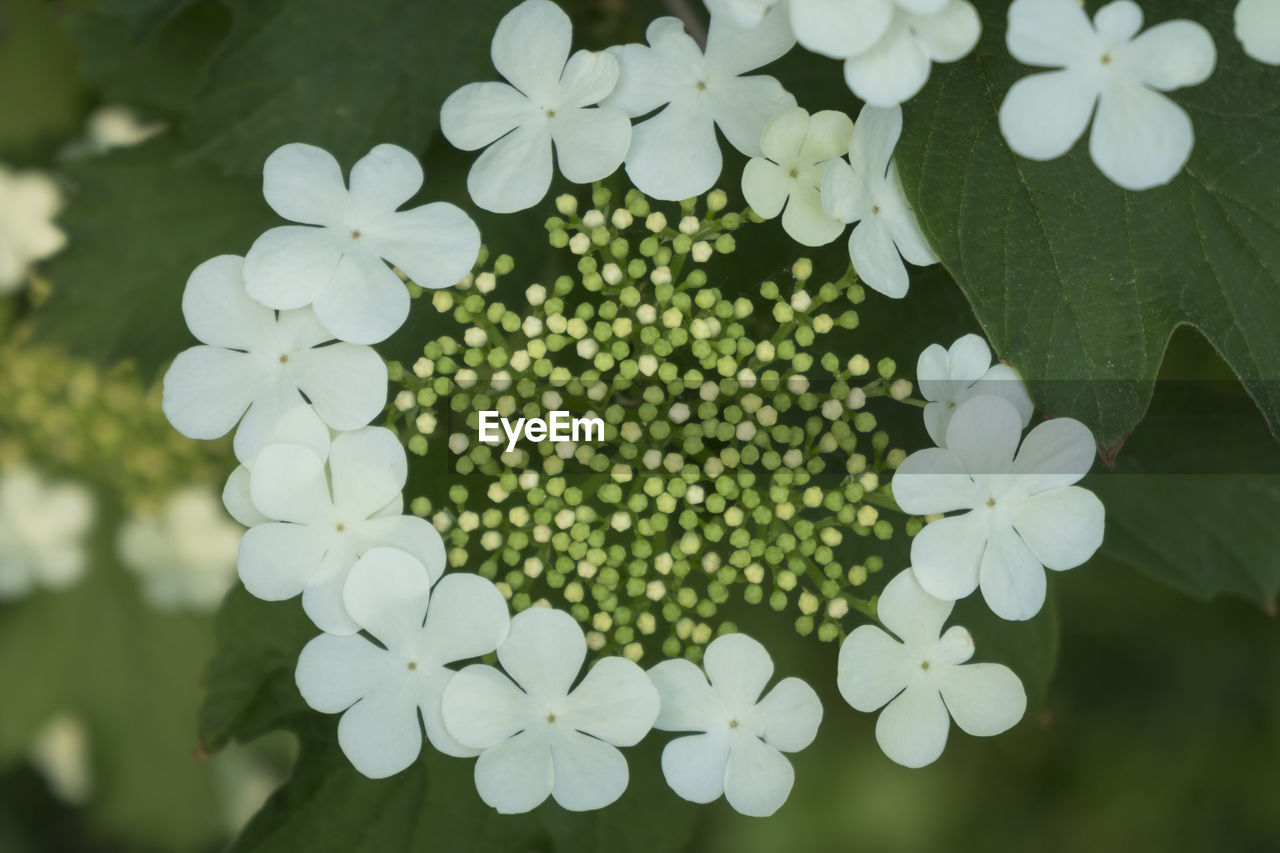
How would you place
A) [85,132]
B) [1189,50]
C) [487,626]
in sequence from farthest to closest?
[85,132] < [487,626] < [1189,50]

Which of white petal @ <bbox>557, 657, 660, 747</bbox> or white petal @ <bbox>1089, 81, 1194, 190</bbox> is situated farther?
white petal @ <bbox>557, 657, 660, 747</bbox>

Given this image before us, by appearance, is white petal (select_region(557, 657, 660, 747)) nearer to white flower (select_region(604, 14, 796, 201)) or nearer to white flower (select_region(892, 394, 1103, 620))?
white flower (select_region(892, 394, 1103, 620))

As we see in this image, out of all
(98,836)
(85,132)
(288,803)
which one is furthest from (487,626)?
(98,836)

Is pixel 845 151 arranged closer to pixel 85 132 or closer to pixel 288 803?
pixel 288 803

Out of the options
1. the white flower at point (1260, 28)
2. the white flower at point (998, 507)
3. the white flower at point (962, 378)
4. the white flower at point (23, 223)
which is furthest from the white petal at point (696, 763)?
the white flower at point (23, 223)

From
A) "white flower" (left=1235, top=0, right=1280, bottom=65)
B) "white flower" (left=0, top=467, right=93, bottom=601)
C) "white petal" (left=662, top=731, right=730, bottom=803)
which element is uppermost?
"white flower" (left=1235, top=0, right=1280, bottom=65)

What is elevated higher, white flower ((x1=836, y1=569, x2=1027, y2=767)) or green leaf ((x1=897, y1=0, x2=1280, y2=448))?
green leaf ((x1=897, y1=0, x2=1280, y2=448))

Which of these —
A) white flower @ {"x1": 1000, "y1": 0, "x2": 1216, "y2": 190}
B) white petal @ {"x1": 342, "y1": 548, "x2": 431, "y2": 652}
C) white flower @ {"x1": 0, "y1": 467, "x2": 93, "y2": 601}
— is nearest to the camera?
white flower @ {"x1": 1000, "y1": 0, "x2": 1216, "y2": 190}

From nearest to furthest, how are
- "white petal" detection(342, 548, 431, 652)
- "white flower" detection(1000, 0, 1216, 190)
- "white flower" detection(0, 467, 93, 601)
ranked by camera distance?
"white flower" detection(1000, 0, 1216, 190) < "white petal" detection(342, 548, 431, 652) < "white flower" detection(0, 467, 93, 601)

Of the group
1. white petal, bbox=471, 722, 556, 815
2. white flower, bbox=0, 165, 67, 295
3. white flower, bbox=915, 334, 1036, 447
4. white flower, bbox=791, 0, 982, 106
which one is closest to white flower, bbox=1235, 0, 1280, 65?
white flower, bbox=791, 0, 982, 106
